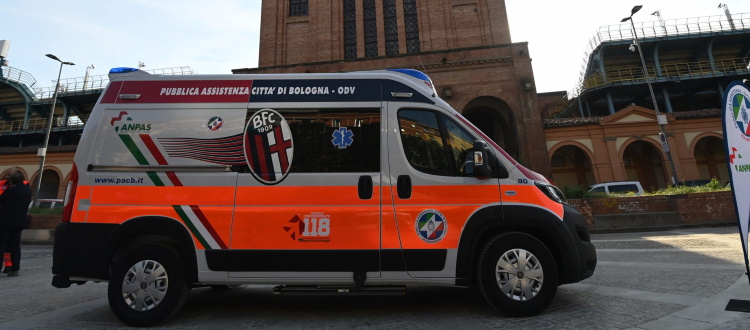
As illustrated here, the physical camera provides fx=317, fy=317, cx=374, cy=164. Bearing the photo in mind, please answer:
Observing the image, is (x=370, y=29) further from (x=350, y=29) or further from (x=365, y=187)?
(x=365, y=187)

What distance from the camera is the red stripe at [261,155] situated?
338cm

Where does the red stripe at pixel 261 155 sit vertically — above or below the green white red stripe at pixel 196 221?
above

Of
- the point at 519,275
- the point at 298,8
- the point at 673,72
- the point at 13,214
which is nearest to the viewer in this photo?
the point at 519,275

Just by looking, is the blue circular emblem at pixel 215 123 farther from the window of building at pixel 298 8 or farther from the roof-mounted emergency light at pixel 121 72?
the window of building at pixel 298 8

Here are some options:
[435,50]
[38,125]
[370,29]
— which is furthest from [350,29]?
[38,125]

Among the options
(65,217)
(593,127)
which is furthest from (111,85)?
(593,127)

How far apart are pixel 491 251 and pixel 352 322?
62.8 inches

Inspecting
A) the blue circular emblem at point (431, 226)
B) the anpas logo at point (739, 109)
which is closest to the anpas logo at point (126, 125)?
the blue circular emblem at point (431, 226)

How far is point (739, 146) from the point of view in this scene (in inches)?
138

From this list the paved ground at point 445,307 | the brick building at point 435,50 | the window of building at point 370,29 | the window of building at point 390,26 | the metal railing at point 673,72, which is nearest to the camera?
the paved ground at point 445,307

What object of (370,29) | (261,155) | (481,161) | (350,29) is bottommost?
(481,161)

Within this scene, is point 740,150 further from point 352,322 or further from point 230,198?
point 230,198

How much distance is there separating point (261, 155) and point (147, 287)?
1774 mm

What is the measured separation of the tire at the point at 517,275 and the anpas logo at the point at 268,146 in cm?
232
